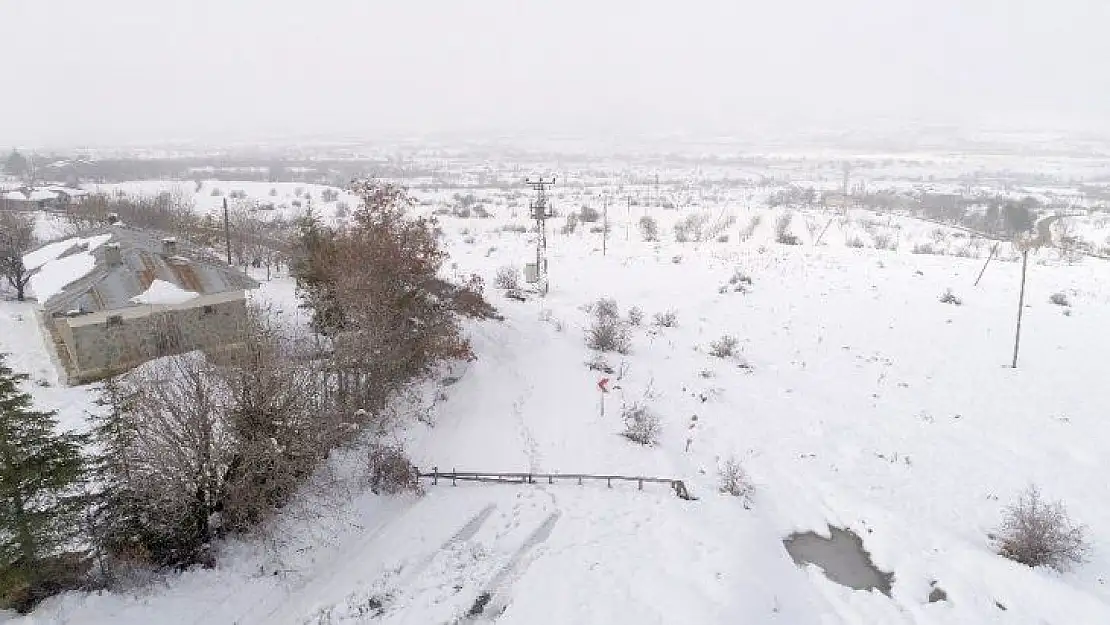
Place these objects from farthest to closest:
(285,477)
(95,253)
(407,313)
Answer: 1. (95,253)
2. (407,313)
3. (285,477)

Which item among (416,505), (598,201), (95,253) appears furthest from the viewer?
(598,201)

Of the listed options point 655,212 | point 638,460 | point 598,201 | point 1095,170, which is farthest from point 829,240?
point 1095,170

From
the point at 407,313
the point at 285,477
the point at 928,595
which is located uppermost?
the point at 407,313

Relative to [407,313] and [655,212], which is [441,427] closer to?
[407,313]

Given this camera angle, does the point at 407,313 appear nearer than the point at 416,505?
No

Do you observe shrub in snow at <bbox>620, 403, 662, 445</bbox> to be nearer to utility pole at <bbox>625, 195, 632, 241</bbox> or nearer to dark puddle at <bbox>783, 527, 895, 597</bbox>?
dark puddle at <bbox>783, 527, 895, 597</bbox>

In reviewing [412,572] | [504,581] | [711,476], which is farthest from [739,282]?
[412,572]
